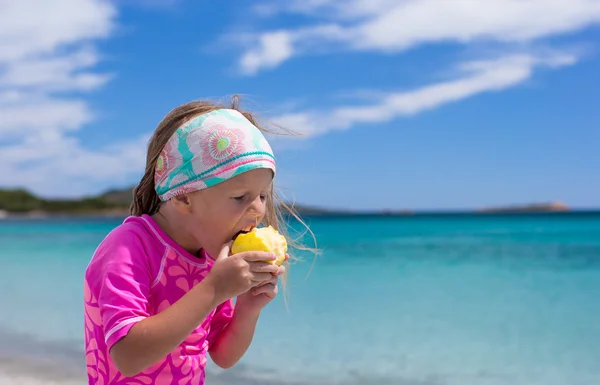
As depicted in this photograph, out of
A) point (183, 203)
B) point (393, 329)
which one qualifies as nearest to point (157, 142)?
point (183, 203)

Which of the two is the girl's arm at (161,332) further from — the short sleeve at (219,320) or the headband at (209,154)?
the short sleeve at (219,320)

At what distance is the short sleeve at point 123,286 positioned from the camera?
6.81 feet

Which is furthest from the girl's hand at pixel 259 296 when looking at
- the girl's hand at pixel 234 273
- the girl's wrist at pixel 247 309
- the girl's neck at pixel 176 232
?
the girl's neck at pixel 176 232

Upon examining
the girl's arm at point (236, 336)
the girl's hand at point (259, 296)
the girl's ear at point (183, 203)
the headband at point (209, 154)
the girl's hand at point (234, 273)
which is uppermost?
the headband at point (209, 154)

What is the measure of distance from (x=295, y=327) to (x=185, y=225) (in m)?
6.24

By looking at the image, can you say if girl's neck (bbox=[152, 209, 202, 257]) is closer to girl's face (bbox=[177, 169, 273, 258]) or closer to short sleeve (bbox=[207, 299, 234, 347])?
girl's face (bbox=[177, 169, 273, 258])

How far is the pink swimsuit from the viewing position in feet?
6.92

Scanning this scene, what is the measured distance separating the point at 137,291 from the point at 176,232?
0.31 metres

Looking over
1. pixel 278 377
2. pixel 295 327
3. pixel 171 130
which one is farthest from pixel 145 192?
pixel 295 327

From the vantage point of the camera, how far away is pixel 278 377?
627cm

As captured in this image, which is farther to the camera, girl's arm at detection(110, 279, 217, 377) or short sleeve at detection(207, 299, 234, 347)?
short sleeve at detection(207, 299, 234, 347)

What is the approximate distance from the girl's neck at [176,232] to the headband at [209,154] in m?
0.07

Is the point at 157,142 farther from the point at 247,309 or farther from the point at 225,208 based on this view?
→ the point at 247,309

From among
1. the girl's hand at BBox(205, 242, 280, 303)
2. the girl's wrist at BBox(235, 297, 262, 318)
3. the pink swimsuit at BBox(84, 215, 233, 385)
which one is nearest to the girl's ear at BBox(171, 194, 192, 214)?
the pink swimsuit at BBox(84, 215, 233, 385)
